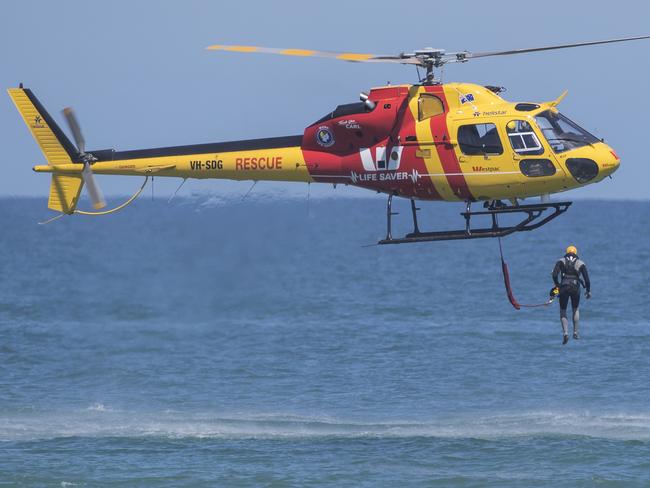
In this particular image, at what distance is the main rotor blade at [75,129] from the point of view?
1142 inches

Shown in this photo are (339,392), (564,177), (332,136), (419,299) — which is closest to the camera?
(564,177)

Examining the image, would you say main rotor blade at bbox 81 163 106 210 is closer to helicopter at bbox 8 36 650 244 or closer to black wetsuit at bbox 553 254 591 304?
helicopter at bbox 8 36 650 244

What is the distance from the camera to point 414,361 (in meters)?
47.8

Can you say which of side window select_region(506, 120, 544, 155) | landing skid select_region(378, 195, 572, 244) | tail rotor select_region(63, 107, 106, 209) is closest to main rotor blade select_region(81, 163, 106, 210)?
tail rotor select_region(63, 107, 106, 209)

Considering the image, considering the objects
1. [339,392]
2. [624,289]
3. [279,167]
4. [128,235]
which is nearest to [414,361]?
[339,392]

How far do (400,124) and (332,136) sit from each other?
5.42 ft

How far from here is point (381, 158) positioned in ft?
89.2

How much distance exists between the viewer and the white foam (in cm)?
3616

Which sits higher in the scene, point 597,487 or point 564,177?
point 564,177

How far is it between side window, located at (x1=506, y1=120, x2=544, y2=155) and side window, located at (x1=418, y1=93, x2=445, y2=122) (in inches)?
64.5

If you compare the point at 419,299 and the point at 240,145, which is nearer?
the point at 240,145

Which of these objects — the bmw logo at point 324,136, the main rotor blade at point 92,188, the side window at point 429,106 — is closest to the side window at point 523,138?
the side window at point 429,106

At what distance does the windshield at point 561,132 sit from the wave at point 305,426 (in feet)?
40.2

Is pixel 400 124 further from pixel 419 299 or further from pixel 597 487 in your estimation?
pixel 419 299
